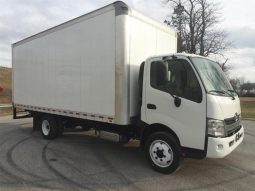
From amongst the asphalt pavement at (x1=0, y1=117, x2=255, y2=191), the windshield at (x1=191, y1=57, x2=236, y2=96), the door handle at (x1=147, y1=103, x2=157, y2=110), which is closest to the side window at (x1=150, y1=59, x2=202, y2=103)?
the windshield at (x1=191, y1=57, x2=236, y2=96)

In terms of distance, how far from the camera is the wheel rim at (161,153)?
21.7 ft

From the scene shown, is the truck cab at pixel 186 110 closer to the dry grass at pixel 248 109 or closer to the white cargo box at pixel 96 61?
the white cargo box at pixel 96 61

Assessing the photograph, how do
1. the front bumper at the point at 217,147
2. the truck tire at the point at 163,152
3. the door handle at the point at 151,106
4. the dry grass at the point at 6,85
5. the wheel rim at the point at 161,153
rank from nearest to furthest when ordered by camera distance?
the front bumper at the point at 217,147, the truck tire at the point at 163,152, the wheel rim at the point at 161,153, the door handle at the point at 151,106, the dry grass at the point at 6,85

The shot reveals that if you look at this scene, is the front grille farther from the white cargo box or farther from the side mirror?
the white cargo box

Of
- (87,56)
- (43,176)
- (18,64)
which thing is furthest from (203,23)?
(43,176)

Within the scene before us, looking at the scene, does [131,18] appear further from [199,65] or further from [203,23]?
[203,23]

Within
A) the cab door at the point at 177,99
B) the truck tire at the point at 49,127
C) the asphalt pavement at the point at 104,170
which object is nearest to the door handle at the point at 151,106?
the cab door at the point at 177,99

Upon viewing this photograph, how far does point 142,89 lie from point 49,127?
4.61 m

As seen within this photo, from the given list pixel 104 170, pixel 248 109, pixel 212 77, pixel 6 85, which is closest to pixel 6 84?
pixel 6 85

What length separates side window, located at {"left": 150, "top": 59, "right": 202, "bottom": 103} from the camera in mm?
6199

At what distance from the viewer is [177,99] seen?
6391mm

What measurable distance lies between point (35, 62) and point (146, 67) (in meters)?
5.18

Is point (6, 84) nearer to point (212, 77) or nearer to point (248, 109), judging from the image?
point (248, 109)

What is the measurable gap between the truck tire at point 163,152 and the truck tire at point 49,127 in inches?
169
